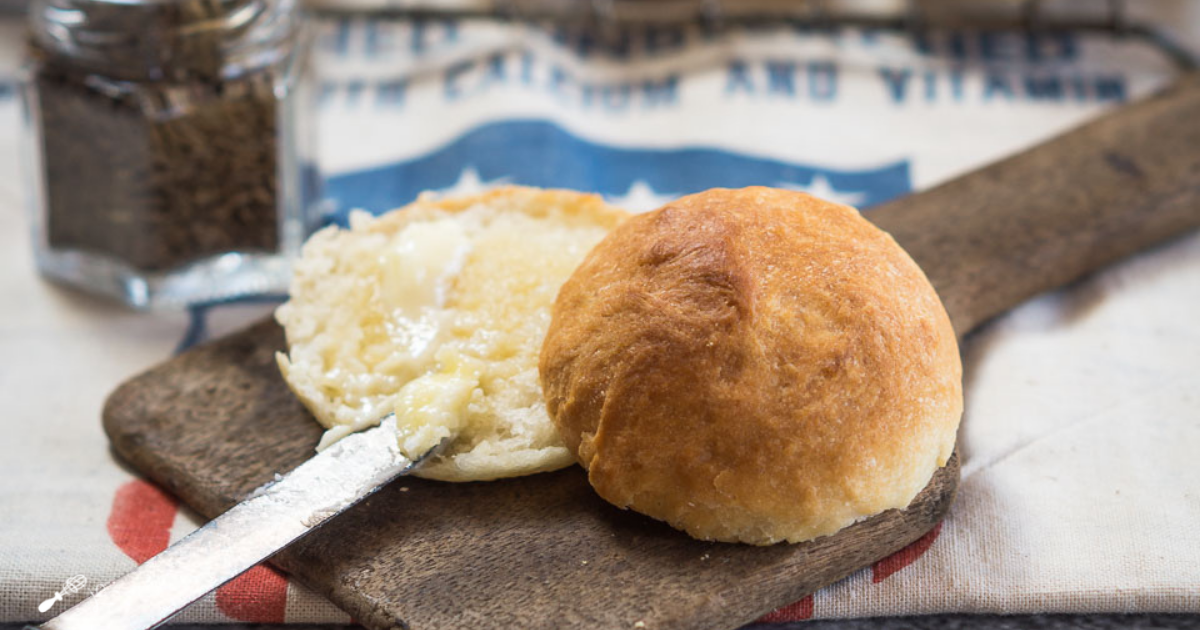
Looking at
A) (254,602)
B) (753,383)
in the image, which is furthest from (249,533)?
(753,383)

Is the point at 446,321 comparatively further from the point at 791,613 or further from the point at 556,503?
the point at 791,613

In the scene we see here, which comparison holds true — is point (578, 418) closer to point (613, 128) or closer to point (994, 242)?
point (994, 242)

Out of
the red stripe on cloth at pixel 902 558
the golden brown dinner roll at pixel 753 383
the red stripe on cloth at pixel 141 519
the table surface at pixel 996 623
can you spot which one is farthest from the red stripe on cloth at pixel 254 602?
the red stripe on cloth at pixel 902 558

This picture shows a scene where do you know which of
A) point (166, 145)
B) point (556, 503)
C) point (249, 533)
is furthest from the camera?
point (166, 145)

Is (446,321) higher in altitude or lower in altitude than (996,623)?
higher

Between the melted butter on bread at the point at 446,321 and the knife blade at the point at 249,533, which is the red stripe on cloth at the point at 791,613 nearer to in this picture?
the melted butter on bread at the point at 446,321
